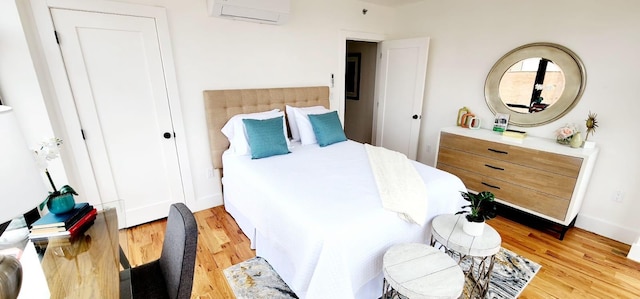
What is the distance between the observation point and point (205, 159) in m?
2.90

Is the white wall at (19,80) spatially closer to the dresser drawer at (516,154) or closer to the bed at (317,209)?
the bed at (317,209)

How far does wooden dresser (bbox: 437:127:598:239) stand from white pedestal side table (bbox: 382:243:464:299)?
176 cm

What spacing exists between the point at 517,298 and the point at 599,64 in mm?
2242

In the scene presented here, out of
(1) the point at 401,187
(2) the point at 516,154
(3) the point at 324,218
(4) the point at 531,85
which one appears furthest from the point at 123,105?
(4) the point at 531,85

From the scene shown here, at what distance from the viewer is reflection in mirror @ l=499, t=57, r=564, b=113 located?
2682mm

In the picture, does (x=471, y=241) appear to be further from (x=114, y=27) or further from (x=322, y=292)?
(x=114, y=27)

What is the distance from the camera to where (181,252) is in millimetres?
1077

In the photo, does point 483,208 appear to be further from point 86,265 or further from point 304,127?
point 86,265

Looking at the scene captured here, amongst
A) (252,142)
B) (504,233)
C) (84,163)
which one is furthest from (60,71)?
(504,233)

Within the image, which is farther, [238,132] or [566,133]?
[238,132]

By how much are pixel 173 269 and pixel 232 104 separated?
195 cm

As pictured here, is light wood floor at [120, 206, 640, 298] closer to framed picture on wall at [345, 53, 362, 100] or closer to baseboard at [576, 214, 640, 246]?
baseboard at [576, 214, 640, 246]

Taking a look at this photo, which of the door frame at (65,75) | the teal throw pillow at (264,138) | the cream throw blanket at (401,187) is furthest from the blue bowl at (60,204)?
the cream throw blanket at (401,187)

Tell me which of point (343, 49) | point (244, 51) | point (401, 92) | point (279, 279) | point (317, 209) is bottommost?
point (279, 279)
